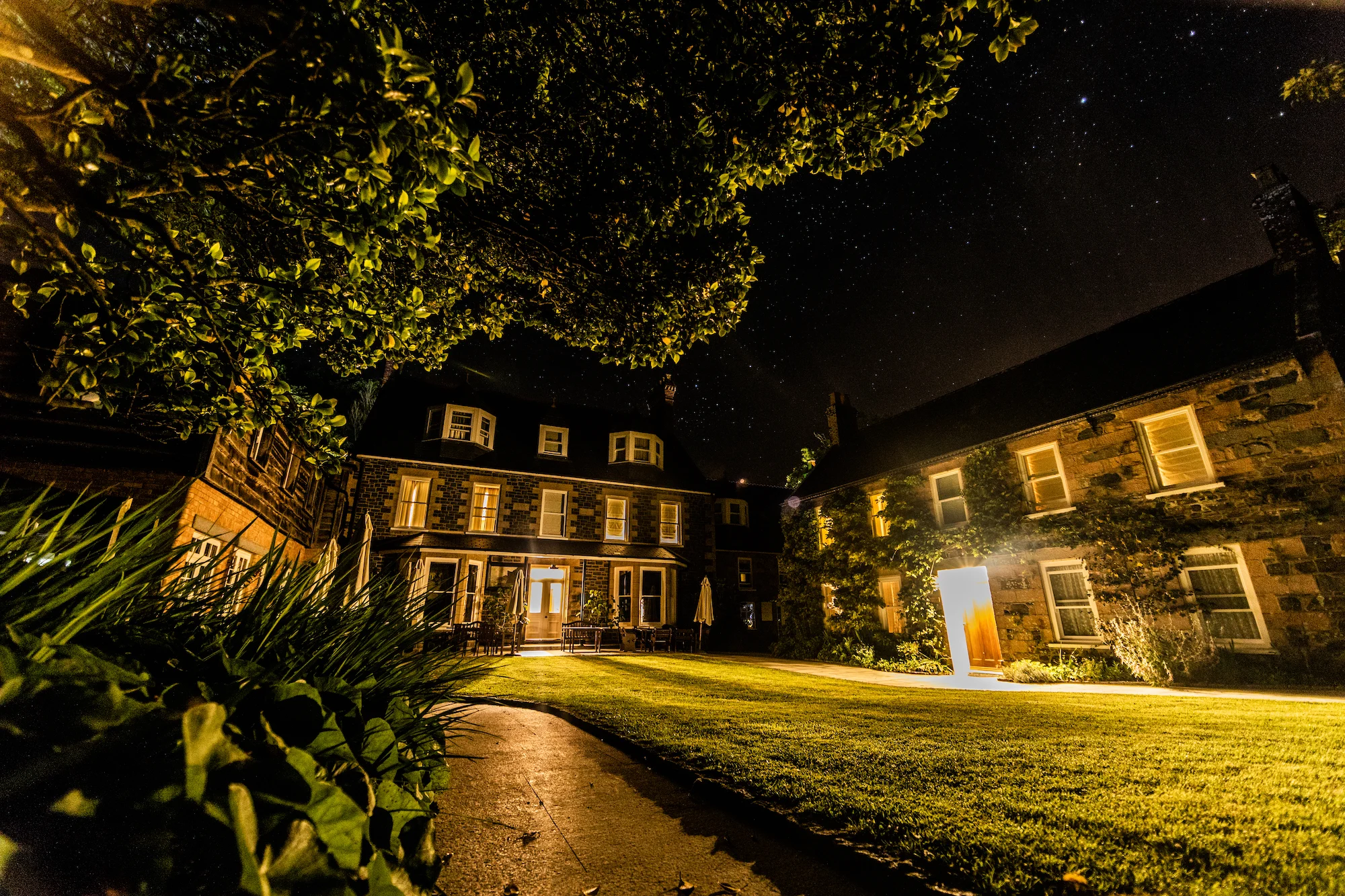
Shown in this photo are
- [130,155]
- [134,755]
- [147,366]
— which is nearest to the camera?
[134,755]

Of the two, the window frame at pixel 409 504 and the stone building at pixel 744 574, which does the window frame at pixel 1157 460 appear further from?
the window frame at pixel 409 504

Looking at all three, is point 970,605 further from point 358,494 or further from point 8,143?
point 358,494

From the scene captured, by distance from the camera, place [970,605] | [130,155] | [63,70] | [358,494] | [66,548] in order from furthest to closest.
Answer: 1. [358,494]
2. [970,605]
3. [130,155]
4. [63,70]
5. [66,548]

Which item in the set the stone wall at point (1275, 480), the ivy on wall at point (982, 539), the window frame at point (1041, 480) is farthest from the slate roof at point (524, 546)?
the stone wall at point (1275, 480)

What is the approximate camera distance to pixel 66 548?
1382mm

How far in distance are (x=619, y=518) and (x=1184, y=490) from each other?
17.3 meters

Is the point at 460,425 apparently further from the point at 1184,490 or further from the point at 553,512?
the point at 1184,490

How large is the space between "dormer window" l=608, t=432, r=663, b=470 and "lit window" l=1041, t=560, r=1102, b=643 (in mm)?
15152

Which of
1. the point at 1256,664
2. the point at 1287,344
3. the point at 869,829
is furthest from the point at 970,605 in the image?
the point at 869,829

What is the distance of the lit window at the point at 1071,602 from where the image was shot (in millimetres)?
11188

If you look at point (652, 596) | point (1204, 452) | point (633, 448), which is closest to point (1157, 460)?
point (1204, 452)

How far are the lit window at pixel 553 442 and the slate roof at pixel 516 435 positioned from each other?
0.72 ft

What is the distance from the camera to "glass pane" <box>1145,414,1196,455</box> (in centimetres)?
1071

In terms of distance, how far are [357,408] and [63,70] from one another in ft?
86.3
